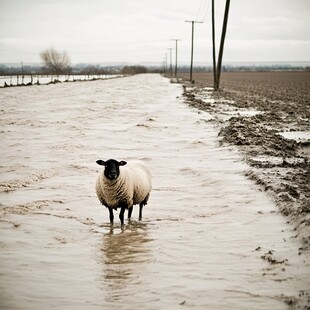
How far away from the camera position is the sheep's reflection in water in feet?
15.7

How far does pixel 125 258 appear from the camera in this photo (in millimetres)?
5645

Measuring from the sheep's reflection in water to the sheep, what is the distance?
423 mm

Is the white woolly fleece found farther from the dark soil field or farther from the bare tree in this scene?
the bare tree

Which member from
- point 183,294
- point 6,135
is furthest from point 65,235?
point 6,135

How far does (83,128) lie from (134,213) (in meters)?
10.3

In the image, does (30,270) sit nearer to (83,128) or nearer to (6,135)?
(6,135)

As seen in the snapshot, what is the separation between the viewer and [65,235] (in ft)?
21.2

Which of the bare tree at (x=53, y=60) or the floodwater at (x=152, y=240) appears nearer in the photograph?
the floodwater at (x=152, y=240)

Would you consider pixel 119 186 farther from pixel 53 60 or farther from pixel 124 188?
pixel 53 60

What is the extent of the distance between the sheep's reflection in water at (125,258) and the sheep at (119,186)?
423mm

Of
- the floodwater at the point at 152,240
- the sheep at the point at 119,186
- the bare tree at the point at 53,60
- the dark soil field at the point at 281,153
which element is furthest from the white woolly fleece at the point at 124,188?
the bare tree at the point at 53,60

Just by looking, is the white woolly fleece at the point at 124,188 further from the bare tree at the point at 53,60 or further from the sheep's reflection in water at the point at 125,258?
the bare tree at the point at 53,60

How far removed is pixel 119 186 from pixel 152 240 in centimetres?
124

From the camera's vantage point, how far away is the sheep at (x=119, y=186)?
683 centimetres
